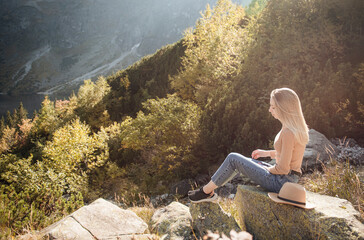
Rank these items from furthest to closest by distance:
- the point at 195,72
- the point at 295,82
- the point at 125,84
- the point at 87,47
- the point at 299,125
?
the point at 87,47, the point at 125,84, the point at 195,72, the point at 295,82, the point at 299,125

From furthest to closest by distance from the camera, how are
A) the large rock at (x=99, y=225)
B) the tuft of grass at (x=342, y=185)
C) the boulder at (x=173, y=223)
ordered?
the tuft of grass at (x=342, y=185) → the boulder at (x=173, y=223) → the large rock at (x=99, y=225)

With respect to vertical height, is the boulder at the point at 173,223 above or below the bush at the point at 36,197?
above

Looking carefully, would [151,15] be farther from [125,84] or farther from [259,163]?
[259,163]

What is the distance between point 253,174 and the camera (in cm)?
252

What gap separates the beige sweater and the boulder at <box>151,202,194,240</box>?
4.49 feet

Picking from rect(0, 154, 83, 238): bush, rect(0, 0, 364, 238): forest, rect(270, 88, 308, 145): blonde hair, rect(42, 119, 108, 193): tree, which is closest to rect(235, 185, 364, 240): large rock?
rect(270, 88, 308, 145): blonde hair

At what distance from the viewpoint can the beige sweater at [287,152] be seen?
2174 mm

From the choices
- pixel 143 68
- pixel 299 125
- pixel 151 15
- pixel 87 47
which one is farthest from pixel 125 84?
pixel 87 47

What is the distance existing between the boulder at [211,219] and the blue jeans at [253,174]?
14.2 inches

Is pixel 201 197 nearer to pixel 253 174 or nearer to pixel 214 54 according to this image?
pixel 253 174

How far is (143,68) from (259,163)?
2607cm

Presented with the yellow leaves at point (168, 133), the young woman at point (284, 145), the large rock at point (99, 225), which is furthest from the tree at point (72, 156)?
the young woman at point (284, 145)

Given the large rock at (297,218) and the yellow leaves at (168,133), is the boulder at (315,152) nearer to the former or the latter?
the large rock at (297,218)

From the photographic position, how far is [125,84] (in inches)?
1035
